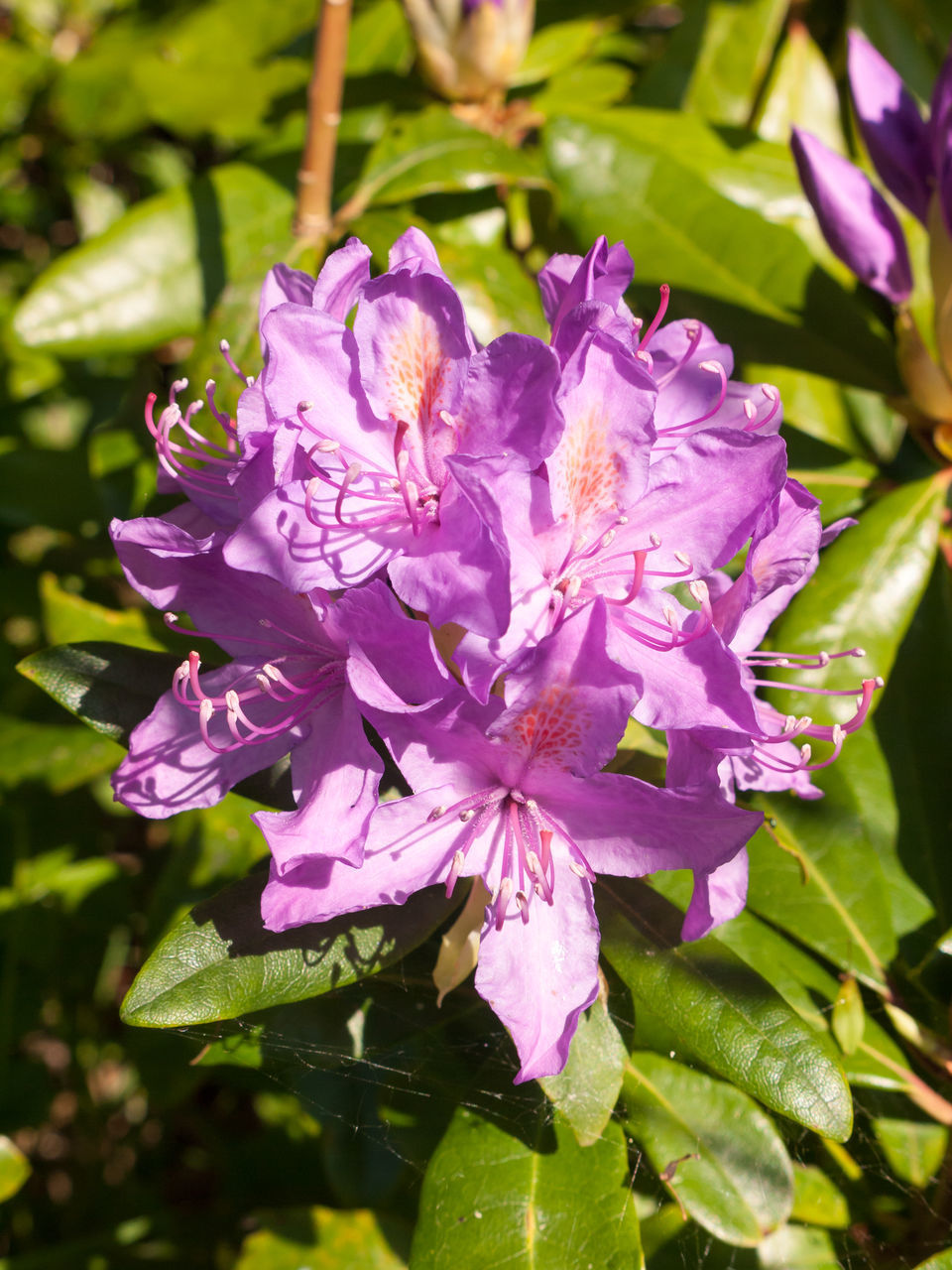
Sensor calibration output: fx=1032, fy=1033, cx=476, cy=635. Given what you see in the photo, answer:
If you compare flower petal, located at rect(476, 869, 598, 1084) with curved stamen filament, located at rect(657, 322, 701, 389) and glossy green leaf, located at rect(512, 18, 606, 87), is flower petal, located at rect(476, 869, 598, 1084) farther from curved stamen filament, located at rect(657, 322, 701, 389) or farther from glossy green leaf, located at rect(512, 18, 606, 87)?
glossy green leaf, located at rect(512, 18, 606, 87)

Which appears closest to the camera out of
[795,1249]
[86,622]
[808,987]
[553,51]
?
[808,987]

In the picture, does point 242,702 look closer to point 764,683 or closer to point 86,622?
point 764,683

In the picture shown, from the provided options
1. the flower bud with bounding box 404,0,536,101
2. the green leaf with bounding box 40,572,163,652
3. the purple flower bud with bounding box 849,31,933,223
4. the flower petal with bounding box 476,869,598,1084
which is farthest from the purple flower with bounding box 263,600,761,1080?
the flower bud with bounding box 404,0,536,101

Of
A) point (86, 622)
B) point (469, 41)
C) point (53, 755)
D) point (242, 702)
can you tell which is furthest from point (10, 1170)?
point (469, 41)

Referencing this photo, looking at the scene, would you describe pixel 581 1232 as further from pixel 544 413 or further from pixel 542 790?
pixel 544 413

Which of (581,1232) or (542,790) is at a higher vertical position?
(542,790)

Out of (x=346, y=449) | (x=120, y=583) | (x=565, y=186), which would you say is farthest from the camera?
(x=120, y=583)

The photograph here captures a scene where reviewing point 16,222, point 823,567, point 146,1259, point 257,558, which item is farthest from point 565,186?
point 146,1259
